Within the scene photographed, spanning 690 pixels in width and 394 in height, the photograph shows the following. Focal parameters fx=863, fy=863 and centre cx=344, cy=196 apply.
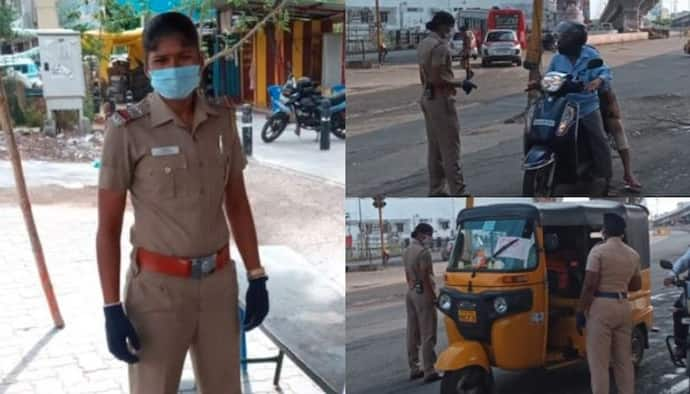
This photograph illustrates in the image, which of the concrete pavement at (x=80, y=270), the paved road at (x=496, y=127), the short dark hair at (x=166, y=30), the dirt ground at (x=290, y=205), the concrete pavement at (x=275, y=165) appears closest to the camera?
the paved road at (x=496, y=127)

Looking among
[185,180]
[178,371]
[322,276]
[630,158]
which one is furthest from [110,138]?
[322,276]

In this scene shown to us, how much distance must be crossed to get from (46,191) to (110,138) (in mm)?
9221

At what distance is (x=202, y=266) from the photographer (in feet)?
9.29

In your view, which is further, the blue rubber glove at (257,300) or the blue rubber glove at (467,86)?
the blue rubber glove at (257,300)

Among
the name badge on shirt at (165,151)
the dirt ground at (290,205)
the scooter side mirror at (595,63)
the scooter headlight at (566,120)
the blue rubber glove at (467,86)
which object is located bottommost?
the dirt ground at (290,205)

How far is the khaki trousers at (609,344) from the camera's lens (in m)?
2.50

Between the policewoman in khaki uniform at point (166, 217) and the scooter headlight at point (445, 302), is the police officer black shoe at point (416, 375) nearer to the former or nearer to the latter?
the scooter headlight at point (445, 302)

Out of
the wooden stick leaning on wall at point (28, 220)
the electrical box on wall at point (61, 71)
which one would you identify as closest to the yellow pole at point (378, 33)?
the wooden stick leaning on wall at point (28, 220)

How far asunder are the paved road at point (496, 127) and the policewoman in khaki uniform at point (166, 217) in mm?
502

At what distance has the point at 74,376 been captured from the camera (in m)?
4.72

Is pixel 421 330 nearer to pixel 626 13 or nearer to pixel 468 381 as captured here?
pixel 468 381

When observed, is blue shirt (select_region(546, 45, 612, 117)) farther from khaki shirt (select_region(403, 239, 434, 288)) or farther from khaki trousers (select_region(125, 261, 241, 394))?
khaki trousers (select_region(125, 261, 241, 394))

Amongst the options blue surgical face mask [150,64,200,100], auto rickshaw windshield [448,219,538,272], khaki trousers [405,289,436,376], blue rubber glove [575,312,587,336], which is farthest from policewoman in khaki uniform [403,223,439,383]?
blue surgical face mask [150,64,200,100]

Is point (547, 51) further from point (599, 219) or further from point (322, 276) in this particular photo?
point (322, 276)
